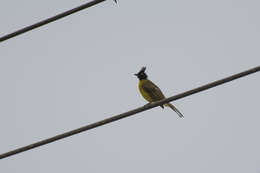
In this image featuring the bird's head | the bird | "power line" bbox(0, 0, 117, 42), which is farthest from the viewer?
the bird's head

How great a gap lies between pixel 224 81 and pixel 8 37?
1928mm

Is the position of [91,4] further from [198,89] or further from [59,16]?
[198,89]

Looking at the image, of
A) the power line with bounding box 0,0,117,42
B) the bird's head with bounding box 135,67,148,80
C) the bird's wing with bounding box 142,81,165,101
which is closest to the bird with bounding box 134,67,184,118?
the bird's wing with bounding box 142,81,165,101

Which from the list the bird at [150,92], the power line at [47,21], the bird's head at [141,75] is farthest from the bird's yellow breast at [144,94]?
the power line at [47,21]

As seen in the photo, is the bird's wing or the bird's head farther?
the bird's head

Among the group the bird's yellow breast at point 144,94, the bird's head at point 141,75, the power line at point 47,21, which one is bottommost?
the power line at point 47,21

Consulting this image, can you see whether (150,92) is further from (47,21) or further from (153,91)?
(47,21)

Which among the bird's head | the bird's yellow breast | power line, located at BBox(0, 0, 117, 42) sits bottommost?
power line, located at BBox(0, 0, 117, 42)

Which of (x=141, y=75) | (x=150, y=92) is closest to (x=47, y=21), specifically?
(x=150, y=92)

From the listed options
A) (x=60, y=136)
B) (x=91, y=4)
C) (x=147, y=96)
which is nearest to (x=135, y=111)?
(x=60, y=136)

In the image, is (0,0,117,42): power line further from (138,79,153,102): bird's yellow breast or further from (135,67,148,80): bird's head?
(135,67,148,80): bird's head

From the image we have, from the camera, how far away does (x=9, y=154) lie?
4.01 meters

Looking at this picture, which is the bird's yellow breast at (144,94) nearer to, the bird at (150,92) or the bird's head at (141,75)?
the bird at (150,92)

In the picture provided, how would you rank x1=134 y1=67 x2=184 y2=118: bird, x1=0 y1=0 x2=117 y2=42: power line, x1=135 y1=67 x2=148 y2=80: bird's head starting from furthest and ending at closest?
x1=135 y1=67 x2=148 y2=80: bird's head → x1=134 y1=67 x2=184 y2=118: bird → x1=0 y1=0 x2=117 y2=42: power line
